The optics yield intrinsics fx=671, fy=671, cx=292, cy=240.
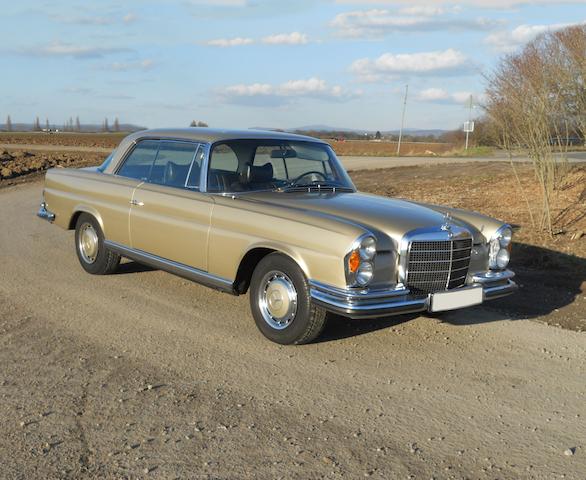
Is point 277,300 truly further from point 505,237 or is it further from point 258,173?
point 505,237

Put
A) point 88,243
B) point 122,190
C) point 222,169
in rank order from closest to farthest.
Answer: point 222,169 → point 122,190 → point 88,243

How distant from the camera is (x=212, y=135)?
613 centimetres

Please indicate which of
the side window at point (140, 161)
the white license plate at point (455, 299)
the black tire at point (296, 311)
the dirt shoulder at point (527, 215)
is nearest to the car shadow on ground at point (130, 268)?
the side window at point (140, 161)

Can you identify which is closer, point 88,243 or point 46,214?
point 88,243

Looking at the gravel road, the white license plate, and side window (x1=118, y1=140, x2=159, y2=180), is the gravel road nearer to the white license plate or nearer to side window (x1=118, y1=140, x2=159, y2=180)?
the white license plate

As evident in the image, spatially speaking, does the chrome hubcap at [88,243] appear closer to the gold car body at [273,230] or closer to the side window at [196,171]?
the gold car body at [273,230]

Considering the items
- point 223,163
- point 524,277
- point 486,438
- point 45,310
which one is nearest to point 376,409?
point 486,438

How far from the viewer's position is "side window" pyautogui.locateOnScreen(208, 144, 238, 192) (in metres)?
5.86

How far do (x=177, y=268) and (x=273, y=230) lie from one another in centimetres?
127

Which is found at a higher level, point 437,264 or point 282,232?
point 282,232

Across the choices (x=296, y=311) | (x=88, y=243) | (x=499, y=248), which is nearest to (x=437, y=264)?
(x=499, y=248)

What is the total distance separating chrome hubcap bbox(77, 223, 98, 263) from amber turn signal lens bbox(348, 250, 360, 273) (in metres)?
3.51

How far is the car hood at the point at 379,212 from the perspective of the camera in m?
5.05

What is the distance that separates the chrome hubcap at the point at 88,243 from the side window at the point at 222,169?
1930 millimetres
